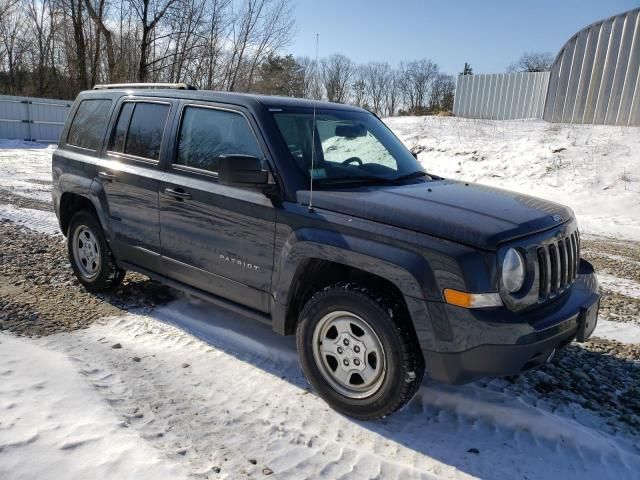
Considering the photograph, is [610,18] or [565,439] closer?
[565,439]

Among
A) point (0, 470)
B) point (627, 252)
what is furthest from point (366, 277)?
point (627, 252)

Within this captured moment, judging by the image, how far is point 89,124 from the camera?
5016mm

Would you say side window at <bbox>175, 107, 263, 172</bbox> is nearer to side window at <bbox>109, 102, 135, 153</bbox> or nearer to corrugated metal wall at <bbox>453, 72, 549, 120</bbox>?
side window at <bbox>109, 102, 135, 153</bbox>

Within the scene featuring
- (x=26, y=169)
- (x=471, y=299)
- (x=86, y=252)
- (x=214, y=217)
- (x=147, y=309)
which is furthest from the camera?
(x=26, y=169)

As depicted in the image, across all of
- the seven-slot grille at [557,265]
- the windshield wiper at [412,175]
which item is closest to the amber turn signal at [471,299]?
the seven-slot grille at [557,265]

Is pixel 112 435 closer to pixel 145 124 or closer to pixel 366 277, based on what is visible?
pixel 366 277

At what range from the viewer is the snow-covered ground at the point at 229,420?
2643mm

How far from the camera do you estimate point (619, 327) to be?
4801 millimetres

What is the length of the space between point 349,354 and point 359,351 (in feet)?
0.25

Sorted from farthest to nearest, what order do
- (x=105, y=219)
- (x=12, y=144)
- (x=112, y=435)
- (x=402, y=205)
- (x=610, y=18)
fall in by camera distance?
(x=12, y=144) < (x=610, y=18) < (x=105, y=219) < (x=402, y=205) < (x=112, y=435)

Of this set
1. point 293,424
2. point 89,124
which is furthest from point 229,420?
point 89,124

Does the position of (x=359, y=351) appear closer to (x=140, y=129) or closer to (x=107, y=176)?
(x=140, y=129)

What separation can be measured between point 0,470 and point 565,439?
9.83 ft

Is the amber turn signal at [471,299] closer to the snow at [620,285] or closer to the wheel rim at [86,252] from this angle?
the wheel rim at [86,252]
